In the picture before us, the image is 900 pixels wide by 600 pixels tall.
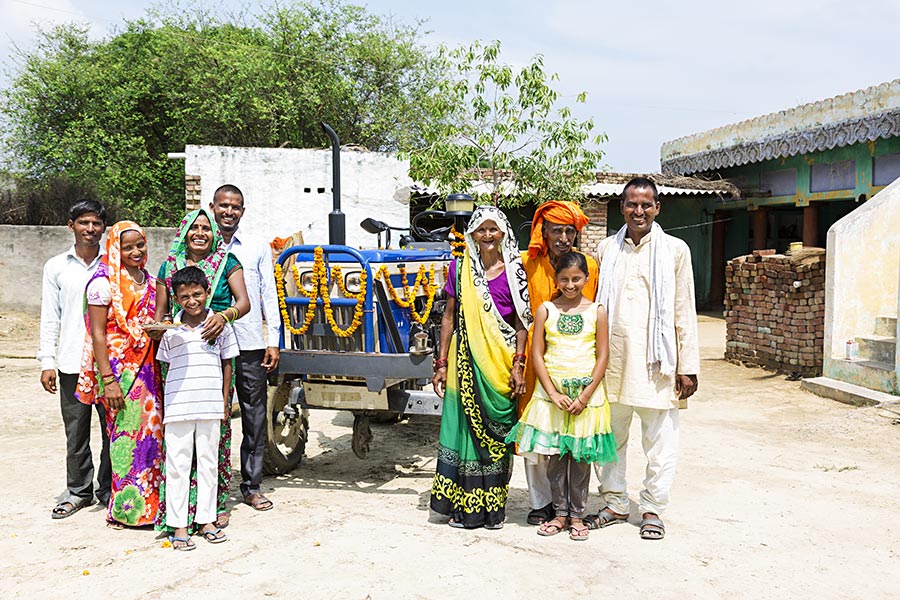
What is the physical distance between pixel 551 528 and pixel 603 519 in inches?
13.2

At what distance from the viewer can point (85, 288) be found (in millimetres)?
4332

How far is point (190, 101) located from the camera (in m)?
19.0

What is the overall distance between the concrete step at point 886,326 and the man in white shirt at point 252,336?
687 cm

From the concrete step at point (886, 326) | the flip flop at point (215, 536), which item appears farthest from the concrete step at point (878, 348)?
the flip flop at point (215, 536)

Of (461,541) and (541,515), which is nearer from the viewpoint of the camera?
(461,541)

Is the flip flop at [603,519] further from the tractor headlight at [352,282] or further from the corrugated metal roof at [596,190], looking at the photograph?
the corrugated metal roof at [596,190]

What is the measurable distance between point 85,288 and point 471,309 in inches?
83.3

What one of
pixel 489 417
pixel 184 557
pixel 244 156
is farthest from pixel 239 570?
pixel 244 156

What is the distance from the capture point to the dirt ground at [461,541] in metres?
3.45

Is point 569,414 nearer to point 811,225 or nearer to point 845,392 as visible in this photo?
point 845,392

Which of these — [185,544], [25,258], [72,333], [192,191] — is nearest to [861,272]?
[185,544]

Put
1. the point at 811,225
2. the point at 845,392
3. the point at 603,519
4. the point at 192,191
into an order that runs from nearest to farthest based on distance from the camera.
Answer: the point at 603,519, the point at 845,392, the point at 192,191, the point at 811,225

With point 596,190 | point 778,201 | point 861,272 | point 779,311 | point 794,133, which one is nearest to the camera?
point 861,272

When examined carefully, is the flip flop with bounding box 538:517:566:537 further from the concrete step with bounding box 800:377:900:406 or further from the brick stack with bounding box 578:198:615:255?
the brick stack with bounding box 578:198:615:255
